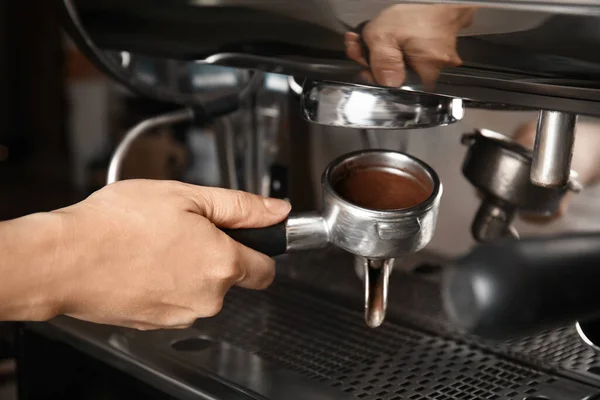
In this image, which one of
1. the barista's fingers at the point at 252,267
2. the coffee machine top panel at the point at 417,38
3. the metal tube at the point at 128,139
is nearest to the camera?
the coffee machine top panel at the point at 417,38

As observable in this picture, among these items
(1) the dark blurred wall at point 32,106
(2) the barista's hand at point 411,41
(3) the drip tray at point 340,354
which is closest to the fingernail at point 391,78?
(2) the barista's hand at point 411,41

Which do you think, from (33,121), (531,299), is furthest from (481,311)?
(33,121)

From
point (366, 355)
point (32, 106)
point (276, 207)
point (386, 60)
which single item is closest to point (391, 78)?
point (386, 60)

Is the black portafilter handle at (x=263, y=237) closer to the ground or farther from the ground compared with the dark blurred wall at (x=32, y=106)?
farther from the ground

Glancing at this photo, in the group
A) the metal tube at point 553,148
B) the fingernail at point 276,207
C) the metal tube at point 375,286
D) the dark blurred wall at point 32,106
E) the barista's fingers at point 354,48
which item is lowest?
the dark blurred wall at point 32,106

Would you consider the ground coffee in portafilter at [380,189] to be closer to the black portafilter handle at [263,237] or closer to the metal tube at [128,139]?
the black portafilter handle at [263,237]

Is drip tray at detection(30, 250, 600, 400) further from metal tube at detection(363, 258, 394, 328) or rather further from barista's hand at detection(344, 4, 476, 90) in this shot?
barista's hand at detection(344, 4, 476, 90)

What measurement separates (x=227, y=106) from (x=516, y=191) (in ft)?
0.92

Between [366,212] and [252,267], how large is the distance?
87 millimetres

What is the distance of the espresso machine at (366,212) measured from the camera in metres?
0.39

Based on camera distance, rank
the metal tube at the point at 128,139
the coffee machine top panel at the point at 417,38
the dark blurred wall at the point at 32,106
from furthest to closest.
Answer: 1. the dark blurred wall at the point at 32,106
2. the metal tube at the point at 128,139
3. the coffee machine top panel at the point at 417,38

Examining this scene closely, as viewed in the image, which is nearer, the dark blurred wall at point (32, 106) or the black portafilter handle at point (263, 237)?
the black portafilter handle at point (263, 237)

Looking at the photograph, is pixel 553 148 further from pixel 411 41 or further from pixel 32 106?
pixel 32 106

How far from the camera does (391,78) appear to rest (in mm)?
440
